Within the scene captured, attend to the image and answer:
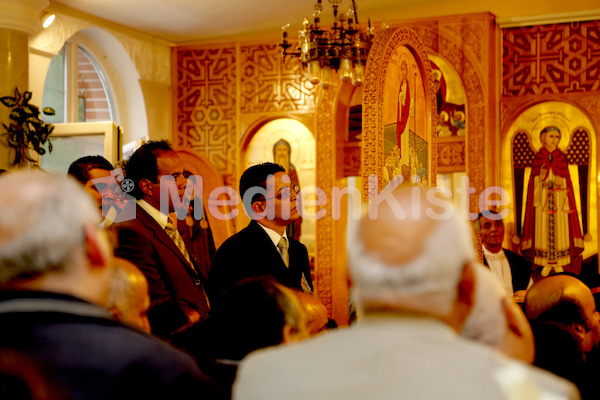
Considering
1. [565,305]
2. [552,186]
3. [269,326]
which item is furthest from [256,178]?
[552,186]

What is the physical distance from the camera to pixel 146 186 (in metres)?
3.79

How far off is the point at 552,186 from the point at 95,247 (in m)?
7.95

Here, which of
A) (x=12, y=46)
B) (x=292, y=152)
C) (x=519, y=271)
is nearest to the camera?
(x=519, y=271)

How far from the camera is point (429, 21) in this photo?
916cm

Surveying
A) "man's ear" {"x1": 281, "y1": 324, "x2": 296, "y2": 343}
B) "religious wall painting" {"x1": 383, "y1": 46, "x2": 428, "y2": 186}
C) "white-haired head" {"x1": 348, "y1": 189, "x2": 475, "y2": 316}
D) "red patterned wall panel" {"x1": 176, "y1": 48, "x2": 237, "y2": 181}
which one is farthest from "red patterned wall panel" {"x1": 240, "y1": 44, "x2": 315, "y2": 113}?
"white-haired head" {"x1": 348, "y1": 189, "x2": 475, "y2": 316}

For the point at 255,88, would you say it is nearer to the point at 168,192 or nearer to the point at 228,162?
the point at 228,162

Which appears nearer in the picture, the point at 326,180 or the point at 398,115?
the point at 398,115

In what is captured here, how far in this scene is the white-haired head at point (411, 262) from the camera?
1.44 metres

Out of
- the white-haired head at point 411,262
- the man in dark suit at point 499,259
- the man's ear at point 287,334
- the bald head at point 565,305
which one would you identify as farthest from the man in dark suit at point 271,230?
the man in dark suit at point 499,259

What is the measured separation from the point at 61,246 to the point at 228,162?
8.45 metres

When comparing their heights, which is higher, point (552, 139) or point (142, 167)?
point (552, 139)

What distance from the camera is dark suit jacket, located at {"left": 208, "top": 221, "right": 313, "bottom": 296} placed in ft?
11.6

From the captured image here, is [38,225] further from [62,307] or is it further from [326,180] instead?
[326,180]

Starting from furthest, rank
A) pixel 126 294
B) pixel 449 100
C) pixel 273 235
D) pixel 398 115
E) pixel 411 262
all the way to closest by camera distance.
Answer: pixel 449 100, pixel 398 115, pixel 273 235, pixel 126 294, pixel 411 262
